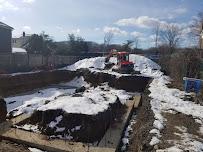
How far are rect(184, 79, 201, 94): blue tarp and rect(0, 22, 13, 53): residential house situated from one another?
20946 millimetres

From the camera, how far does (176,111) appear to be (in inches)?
428

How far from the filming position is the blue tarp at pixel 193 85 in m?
14.1

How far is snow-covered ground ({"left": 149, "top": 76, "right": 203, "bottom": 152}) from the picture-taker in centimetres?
712

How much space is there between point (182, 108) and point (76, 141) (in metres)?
5.08

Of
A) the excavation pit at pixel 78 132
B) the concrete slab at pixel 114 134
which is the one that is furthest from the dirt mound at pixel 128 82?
the excavation pit at pixel 78 132

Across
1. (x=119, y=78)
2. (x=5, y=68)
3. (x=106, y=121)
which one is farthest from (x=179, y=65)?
(x=5, y=68)

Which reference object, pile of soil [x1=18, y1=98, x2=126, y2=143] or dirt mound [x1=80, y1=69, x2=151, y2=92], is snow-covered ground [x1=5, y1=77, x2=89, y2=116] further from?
dirt mound [x1=80, y1=69, x2=151, y2=92]

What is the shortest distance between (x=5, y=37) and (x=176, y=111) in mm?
23685

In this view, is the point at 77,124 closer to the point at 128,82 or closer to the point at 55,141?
the point at 55,141

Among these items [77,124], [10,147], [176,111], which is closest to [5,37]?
[176,111]

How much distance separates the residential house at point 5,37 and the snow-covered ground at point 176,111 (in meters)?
19.8

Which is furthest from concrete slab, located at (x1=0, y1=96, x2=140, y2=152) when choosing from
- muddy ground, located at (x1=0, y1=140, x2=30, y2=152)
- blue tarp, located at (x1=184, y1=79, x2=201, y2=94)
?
blue tarp, located at (x1=184, y1=79, x2=201, y2=94)

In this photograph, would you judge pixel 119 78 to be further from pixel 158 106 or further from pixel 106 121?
pixel 106 121

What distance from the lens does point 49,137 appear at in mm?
8102
